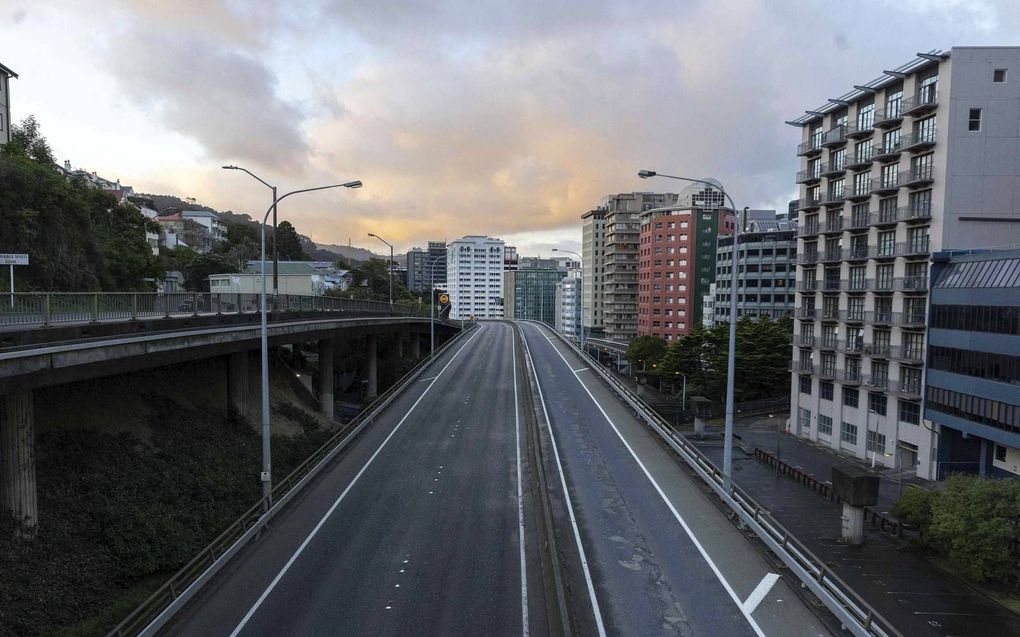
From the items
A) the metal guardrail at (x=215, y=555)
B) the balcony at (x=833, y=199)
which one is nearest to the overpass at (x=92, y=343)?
the metal guardrail at (x=215, y=555)

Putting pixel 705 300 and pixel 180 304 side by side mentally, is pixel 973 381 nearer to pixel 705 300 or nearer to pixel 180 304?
pixel 180 304

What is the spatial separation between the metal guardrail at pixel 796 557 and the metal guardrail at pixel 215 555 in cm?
1483

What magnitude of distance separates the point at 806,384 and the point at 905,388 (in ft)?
41.2

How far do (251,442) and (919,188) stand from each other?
45.2m

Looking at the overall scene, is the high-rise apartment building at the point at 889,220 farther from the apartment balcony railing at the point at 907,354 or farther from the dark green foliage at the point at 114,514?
the dark green foliage at the point at 114,514

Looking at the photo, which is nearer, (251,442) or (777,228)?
(251,442)

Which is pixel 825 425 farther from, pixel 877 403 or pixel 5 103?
pixel 5 103

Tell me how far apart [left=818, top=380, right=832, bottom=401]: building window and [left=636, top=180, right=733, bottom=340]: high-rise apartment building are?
60.7 metres

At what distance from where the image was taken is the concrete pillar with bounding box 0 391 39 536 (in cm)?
1698

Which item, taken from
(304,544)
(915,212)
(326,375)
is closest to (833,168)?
(915,212)

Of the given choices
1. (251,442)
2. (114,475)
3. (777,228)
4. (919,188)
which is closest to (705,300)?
(777,228)

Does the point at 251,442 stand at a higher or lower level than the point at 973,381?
lower

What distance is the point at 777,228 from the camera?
9650cm

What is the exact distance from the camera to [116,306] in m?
20.1
